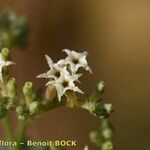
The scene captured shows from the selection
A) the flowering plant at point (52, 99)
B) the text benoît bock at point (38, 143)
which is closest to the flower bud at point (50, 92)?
the flowering plant at point (52, 99)

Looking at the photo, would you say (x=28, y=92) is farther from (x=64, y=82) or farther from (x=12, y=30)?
(x=12, y=30)

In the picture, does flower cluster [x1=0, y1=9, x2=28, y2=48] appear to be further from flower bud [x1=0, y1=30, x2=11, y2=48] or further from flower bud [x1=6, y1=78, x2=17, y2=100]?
flower bud [x1=6, y1=78, x2=17, y2=100]

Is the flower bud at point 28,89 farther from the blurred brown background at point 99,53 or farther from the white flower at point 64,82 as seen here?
the blurred brown background at point 99,53

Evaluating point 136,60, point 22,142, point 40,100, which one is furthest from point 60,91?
point 136,60

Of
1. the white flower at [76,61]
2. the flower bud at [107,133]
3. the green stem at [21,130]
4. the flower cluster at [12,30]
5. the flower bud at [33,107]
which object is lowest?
the flower bud at [107,133]

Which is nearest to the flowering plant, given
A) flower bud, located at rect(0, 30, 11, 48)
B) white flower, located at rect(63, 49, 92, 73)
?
white flower, located at rect(63, 49, 92, 73)

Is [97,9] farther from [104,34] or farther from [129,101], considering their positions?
[129,101]
